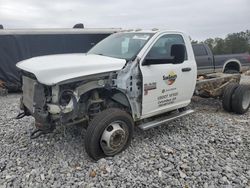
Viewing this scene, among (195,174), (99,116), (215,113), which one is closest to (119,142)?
(99,116)

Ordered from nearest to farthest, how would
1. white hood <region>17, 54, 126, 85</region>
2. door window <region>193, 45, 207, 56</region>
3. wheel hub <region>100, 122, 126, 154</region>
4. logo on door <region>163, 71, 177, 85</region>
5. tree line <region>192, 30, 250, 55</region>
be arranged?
white hood <region>17, 54, 126, 85</region>, wheel hub <region>100, 122, 126, 154</region>, logo on door <region>163, 71, 177, 85</region>, door window <region>193, 45, 207, 56</region>, tree line <region>192, 30, 250, 55</region>

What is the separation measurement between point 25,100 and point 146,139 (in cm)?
225

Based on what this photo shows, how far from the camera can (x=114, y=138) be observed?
14.0 feet

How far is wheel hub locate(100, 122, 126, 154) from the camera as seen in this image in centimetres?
414

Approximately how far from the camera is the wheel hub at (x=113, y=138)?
13.6ft

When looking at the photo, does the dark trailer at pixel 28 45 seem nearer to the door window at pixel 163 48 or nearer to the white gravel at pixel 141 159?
the white gravel at pixel 141 159

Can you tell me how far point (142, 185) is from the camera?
11.8ft

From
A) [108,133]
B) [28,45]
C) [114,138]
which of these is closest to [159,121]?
[114,138]

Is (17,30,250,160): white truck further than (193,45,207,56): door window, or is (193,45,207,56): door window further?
(193,45,207,56): door window

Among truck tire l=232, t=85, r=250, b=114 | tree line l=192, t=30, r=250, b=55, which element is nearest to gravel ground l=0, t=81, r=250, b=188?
truck tire l=232, t=85, r=250, b=114

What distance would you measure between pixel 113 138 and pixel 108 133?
131 millimetres

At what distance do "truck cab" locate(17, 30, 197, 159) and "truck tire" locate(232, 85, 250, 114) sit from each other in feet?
6.02

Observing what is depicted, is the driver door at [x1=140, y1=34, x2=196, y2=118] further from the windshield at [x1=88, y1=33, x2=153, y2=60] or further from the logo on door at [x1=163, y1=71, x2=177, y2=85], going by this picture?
the windshield at [x1=88, y1=33, x2=153, y2=60]

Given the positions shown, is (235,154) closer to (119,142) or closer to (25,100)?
(119,142)
